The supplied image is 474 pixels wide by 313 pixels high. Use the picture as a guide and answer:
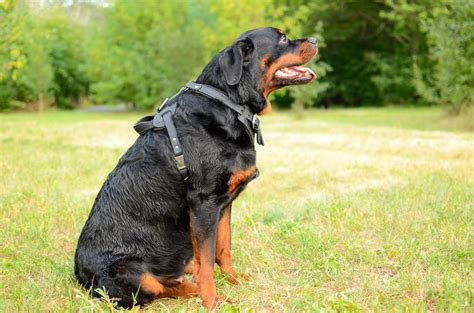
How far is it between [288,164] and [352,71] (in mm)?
29036

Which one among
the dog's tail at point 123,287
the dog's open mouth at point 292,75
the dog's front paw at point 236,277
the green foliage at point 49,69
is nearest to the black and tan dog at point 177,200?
the dog's tail at point 123,287

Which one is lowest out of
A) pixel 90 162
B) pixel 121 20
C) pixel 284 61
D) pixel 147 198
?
pixel 90 162

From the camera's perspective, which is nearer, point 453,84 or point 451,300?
point 451,300

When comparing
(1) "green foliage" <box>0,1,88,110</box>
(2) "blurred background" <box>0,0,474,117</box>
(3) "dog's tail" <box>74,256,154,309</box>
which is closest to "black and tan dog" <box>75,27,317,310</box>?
(3) "dog's tail" <box>74,256,154,309</box>

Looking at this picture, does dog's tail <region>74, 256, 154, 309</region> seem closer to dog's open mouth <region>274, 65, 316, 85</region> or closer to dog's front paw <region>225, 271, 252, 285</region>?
dog's front paw <region>225, 271, 252, 285</region>

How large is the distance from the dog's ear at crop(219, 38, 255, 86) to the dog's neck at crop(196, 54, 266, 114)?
8 centimetres

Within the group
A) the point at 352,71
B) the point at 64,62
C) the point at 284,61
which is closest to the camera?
the point at 284,61

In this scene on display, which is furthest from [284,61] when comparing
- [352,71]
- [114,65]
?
[352,71]

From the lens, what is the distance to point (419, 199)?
20.0 feet

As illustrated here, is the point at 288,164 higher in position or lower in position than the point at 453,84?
lower

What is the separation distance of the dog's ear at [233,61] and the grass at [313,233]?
162 centimetres

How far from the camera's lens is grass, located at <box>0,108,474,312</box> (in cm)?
347

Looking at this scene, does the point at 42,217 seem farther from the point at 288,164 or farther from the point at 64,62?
the point at 64,62

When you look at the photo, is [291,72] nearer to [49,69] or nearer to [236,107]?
[236,107]
